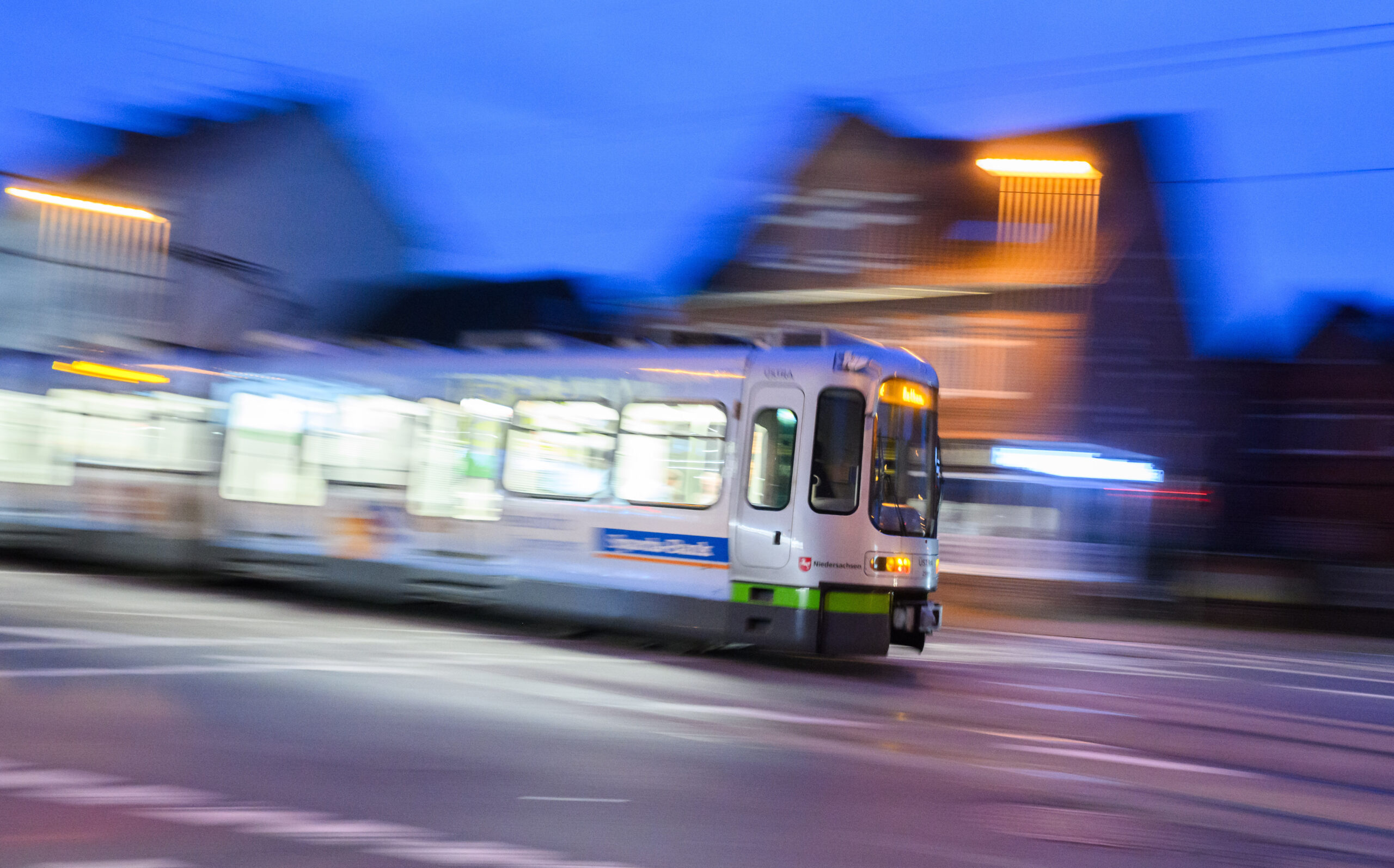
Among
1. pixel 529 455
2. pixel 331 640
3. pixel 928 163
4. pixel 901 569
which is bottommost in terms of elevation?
pixel 331 640

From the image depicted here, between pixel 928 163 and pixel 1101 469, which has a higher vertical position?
pixel 928 163

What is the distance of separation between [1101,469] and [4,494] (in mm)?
18274

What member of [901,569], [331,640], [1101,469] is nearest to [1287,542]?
[1101,469]

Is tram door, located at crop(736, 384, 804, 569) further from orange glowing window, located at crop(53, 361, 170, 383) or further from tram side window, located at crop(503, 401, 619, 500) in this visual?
orange glowing window, located at crop(53, 361, 170, 383)

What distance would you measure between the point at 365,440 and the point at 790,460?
5498 millimetres

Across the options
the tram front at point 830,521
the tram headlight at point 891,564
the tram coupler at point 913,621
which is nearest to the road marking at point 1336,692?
the tram coupler at point 913,621

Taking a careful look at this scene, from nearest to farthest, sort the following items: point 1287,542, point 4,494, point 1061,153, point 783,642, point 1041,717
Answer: point 1041,717 < point 783,642 < point 4,494 < point 1061,153 < point 1287,542

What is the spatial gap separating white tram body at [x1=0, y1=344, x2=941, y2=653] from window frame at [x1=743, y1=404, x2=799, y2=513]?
17 mm

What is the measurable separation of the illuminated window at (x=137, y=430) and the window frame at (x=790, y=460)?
7911mm

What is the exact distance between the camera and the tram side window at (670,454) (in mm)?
11305

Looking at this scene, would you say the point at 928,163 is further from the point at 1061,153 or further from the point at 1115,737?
the point at 1115,737

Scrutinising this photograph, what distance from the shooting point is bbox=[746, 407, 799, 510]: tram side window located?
431 inches

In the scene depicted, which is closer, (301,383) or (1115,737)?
(1115,737)

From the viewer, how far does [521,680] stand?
916cm
